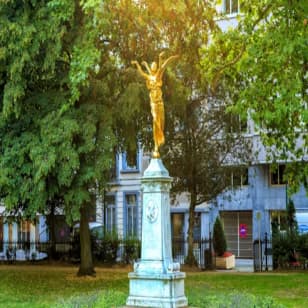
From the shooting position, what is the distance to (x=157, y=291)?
13.0 metres

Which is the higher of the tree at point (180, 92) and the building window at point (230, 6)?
the building window at point (230, 6)

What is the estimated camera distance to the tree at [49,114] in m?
19.9

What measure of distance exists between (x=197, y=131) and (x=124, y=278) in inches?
316

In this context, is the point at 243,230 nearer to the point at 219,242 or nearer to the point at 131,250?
the point at 219,242

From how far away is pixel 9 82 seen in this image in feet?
67.3

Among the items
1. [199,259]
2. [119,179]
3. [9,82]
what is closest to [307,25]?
[9,82]

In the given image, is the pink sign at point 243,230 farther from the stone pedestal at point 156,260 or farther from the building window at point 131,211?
the stone pedestal at point 156,260

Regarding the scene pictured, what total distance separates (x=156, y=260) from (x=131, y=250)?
19.4 m

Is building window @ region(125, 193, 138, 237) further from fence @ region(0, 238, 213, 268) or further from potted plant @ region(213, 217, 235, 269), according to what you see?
potted plant @ region(213, 217, 235, 269)

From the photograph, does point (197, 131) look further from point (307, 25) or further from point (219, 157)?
point (307, 25)

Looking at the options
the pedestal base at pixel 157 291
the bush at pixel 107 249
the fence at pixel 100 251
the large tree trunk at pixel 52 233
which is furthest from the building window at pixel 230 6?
the pedestal base at pixel 157 291

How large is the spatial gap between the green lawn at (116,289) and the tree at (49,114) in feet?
8.30

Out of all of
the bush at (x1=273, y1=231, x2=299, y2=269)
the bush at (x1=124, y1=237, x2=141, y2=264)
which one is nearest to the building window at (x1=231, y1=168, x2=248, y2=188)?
the bush at (x1=273, y1=231, x2=299, y2=269)

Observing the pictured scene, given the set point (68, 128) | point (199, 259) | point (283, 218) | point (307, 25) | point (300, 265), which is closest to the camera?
point (307, 25)
